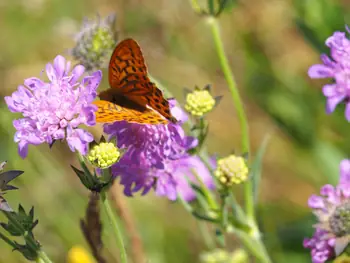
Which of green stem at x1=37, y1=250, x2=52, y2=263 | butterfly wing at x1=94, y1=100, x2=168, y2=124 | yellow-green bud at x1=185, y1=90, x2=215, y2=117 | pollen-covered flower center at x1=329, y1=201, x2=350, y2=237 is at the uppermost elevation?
butterfly wing at x1=94, y1=100, x2=168, y2=124

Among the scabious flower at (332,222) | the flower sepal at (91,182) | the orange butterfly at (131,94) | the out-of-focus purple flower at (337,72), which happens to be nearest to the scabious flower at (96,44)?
the orange butterfly at (131,94)

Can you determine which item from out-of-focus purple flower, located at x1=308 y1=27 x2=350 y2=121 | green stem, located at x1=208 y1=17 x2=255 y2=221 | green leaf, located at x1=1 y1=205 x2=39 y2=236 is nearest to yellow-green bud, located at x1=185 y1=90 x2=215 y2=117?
green stem, located at x1=208 y1=17 x2=255 y2=221

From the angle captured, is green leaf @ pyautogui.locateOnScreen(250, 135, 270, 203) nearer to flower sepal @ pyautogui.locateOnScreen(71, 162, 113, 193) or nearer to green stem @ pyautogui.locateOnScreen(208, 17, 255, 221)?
green stem @ pyautogui.locateOnScreen(208, 17, 255, 221)

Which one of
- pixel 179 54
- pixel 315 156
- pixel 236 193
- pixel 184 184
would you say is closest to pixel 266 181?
pixel 236 193

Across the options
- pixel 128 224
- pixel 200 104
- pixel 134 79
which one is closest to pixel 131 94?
pixel 134 79

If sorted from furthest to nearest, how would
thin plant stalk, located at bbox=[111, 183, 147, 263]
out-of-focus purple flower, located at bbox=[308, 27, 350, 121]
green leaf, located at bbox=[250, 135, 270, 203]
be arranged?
thin plant stalk, located at bbox=[111, 183, 147, 263] → green leaf, located at bbox=[250, 135, 270, 203] → out-of-focus purple flower, located at bbox=[308, 27, 350, 121]

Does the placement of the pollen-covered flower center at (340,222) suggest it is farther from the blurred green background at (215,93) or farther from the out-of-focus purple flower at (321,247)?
the blurred green background at (215,93)
